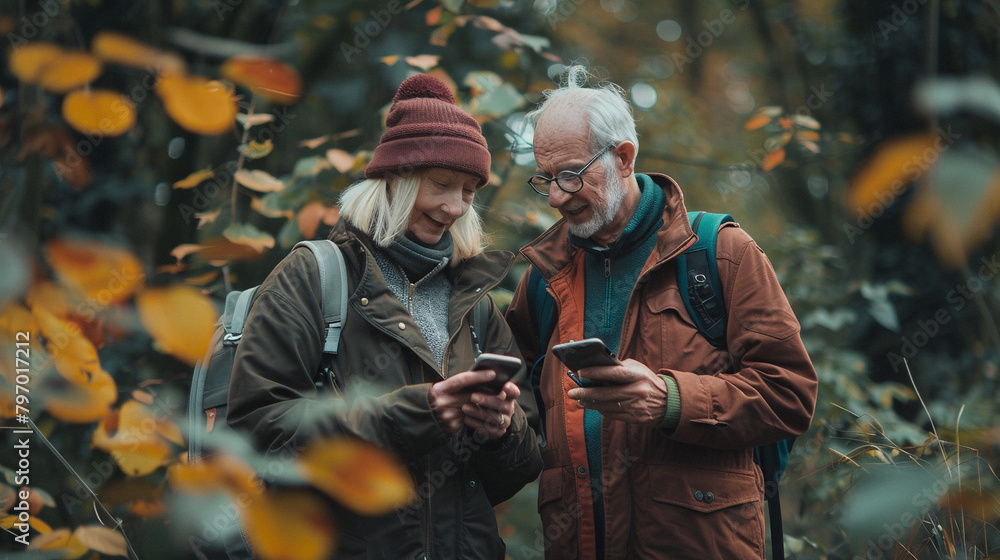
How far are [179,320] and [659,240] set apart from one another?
1958mm

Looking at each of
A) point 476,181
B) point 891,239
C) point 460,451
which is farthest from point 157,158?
point 891,239

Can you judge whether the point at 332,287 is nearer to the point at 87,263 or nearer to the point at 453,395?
the point at 453,395

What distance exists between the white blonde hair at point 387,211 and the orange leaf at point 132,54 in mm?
1507

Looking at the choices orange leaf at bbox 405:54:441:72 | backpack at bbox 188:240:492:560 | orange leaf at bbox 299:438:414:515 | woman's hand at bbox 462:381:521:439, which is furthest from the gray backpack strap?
orange leaf at bbox 405:54:441:72

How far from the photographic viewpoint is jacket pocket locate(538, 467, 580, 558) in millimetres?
2588

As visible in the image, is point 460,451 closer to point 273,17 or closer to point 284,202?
point 284,202

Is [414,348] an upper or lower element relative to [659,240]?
lower

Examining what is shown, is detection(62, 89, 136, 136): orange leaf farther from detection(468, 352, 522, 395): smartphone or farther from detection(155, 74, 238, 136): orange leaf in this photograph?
detection(468, 352, 522, 395): smartphone

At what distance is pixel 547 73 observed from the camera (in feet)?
16.5

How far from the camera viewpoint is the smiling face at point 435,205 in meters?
2.61

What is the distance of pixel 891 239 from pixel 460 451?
13.8ft

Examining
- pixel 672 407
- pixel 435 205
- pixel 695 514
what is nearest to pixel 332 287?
pixel 435 205

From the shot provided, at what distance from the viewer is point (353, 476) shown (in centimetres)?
85

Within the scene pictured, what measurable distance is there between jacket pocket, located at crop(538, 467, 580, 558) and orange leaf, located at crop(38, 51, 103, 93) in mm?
1948
